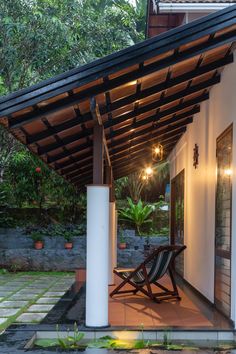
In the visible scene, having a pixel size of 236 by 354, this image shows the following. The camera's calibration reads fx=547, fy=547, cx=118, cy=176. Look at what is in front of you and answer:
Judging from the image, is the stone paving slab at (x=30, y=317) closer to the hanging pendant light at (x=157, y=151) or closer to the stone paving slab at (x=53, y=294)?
the stone paving slab at (x=53, y=294)

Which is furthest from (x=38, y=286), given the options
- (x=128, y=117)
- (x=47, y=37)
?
(x=128, y=117)

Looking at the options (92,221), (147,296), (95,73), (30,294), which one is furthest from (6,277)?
(95,73)

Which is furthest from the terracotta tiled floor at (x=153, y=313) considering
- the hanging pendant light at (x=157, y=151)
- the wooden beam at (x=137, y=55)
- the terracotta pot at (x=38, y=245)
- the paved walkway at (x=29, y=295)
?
the terracotta pot at (x=38, y=245)

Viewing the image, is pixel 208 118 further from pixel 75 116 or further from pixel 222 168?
pixel 75 116

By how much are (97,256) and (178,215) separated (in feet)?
23.4

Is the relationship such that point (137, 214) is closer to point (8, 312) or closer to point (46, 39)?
point (46, 39)

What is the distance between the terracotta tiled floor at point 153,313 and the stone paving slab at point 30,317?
97cm

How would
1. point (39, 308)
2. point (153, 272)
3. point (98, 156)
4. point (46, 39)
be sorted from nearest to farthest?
point (98, 156), point (153, 272), point (39, 308), point (46, 39)

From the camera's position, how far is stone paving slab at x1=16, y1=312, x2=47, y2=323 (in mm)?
7113

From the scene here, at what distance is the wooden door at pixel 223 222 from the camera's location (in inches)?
250

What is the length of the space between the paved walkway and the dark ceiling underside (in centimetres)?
216

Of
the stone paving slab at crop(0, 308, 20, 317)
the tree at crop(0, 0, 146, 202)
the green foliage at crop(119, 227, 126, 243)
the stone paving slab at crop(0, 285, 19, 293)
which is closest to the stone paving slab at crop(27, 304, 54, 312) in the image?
the stone paving slab at crop(0, 308, 20, 317)

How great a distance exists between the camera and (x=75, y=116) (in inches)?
229

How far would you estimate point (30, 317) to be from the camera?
7402 millimetres
